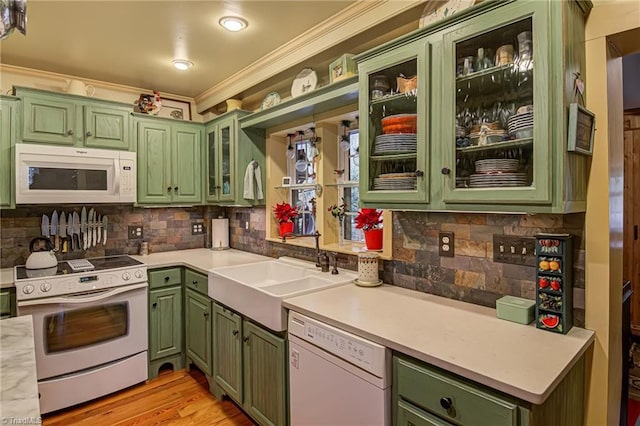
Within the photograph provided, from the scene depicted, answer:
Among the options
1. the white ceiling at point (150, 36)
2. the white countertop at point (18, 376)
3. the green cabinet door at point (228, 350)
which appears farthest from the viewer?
the green cabinet door at point (228, 350)

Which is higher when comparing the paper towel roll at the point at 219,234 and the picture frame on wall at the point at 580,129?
the picture frame on wall at the point at 580,129

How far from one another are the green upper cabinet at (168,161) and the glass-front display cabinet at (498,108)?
8.85 ft

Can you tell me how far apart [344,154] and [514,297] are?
1525 millimetres

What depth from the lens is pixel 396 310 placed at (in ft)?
5.45

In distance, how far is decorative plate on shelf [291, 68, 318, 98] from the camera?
2498mm

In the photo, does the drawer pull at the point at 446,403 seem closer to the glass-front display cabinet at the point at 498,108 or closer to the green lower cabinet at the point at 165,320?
the glass-front display cabinet at the point at 498,108

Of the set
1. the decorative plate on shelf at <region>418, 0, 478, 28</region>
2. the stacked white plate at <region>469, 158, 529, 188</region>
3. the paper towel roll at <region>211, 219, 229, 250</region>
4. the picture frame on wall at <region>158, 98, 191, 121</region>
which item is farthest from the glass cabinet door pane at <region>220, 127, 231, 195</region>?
the stacked white plate at <region>469, 158, 529, 188</region>

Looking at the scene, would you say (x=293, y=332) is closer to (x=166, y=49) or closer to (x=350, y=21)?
(x=350, y=21)

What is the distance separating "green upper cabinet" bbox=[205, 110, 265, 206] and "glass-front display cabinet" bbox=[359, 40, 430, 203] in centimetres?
148

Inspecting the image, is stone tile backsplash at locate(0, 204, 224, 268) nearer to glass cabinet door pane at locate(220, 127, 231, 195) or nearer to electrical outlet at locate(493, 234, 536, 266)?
glass cabinet door pane at locate(220, 127, 231, 195)

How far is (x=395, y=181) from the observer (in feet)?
5.83

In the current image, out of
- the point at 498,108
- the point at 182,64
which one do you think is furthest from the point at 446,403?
the point at 182,64

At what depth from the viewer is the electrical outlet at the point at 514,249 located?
156cm

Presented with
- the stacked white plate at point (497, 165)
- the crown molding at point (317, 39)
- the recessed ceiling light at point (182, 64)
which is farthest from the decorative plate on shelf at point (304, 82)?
the stacked white plate at point (497, 165)
